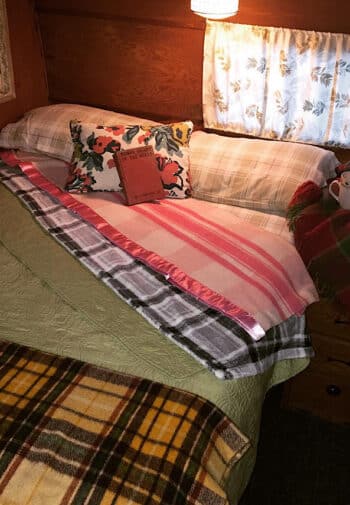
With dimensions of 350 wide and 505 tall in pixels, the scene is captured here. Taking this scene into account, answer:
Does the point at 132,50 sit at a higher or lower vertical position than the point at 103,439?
higher

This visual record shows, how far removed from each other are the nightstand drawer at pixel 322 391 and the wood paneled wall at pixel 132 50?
4.40 feet

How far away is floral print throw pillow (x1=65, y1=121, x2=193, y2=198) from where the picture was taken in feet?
7.35

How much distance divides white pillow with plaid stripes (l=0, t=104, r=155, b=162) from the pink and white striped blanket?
29cm

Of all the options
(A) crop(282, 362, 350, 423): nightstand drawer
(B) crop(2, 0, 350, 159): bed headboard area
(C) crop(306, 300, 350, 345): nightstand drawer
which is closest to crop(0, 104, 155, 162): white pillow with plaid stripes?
(B) crop(2, 0, 350, 159): bed headboard area

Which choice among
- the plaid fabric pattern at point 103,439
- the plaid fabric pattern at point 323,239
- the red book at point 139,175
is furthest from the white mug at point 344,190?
the plaid fabric pattern at point 103,439

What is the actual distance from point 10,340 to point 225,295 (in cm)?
66

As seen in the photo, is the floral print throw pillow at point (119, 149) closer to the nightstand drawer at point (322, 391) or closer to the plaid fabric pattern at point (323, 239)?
the plaid fabric pattern at point (323, 239)

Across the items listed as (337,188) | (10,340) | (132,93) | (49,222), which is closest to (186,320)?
(10,340)

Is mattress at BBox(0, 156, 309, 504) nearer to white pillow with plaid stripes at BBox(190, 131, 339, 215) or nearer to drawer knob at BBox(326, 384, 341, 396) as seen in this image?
drawer knob at BBox(326, 384, 341, 396)

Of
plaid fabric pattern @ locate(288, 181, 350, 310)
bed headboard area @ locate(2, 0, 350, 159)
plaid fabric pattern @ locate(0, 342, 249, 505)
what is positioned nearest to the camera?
plaid fabric pattern @ locate(0, 342, 249, 505)

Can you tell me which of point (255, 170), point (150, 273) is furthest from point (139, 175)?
point (150, 273)

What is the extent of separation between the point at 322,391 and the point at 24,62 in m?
2.23

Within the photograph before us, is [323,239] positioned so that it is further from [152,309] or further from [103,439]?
[103,439]

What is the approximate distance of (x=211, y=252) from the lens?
184 cm
